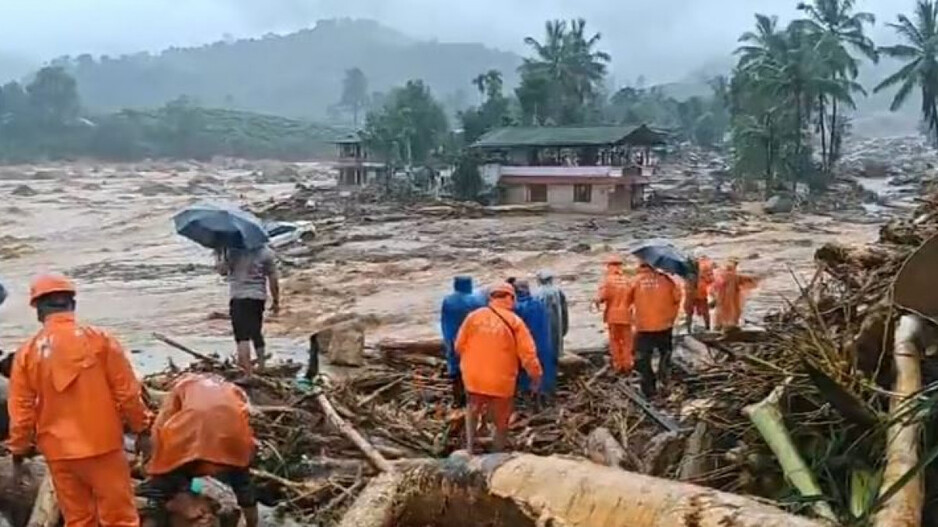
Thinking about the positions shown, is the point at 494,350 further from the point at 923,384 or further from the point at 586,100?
the point at 586,100

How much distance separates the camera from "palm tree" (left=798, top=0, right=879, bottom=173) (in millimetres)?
55750

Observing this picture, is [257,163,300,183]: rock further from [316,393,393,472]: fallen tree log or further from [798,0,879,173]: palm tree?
[316,393,393,472]: fallen tree log

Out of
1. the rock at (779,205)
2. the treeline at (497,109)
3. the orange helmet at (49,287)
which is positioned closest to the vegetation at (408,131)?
the treeline at (497,109)

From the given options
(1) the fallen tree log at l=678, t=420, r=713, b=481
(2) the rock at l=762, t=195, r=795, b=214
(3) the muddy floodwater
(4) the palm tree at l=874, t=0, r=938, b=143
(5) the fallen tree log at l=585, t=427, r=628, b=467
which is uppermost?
(4) the palm tree at l=874, t=0, r=938, b=143

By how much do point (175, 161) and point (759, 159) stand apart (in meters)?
60.8

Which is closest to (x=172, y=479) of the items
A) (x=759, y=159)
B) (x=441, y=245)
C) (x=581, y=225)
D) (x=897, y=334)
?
(x=897, y=334)

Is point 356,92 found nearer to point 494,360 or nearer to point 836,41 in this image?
point 836,41

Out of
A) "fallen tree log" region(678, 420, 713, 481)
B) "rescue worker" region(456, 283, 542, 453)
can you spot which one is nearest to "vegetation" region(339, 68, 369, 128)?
"rescue worker" region(456, 283, 542, 453)

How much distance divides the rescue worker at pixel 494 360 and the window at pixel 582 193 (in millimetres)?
40709

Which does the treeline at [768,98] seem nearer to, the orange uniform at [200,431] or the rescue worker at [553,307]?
the rescue worker at [553,307]

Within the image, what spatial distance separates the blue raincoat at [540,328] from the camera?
8.88 metres

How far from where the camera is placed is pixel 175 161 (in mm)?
100688

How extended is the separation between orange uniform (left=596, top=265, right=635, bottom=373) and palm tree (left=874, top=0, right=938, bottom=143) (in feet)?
155

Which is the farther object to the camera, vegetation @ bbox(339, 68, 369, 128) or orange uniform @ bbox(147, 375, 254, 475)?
vegetation @ bbox(339, 68, 369, 128)
